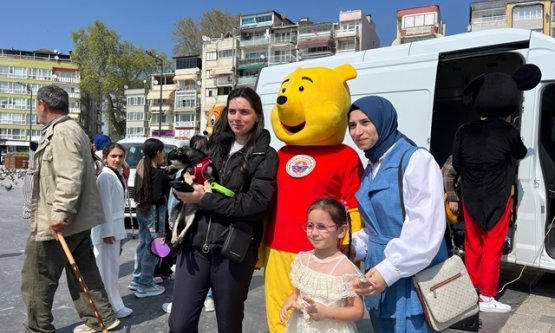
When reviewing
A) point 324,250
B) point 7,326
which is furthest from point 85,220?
point 324,250

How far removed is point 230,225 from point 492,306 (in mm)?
3489

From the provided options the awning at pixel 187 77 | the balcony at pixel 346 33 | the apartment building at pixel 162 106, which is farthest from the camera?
the apartment building at pixel 162 106

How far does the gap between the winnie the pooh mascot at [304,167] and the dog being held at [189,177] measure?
38cm

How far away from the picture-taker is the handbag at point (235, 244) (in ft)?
7.89

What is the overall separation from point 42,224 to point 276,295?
6.84 feet

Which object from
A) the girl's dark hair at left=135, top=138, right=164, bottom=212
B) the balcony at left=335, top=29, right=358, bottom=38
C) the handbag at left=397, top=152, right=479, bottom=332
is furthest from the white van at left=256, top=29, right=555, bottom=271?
the balcony at left=335, top=29, right=358, bottom=38

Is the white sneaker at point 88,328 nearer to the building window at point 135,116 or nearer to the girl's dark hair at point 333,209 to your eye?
the girl's dark hair at point 333,209

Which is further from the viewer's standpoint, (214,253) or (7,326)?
(7,326)

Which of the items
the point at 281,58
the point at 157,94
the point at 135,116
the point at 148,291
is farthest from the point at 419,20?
the point at 148,291

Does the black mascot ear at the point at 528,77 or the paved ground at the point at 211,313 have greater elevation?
the black mascot ear at the point at 528,77

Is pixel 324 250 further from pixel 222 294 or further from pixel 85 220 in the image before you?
pixel 85 220

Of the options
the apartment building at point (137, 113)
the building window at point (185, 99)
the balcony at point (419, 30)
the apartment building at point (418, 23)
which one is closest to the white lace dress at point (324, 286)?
the apartment building at point (418, 23)

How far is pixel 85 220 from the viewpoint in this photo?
3.58 metres

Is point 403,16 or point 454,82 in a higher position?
point 403,16
